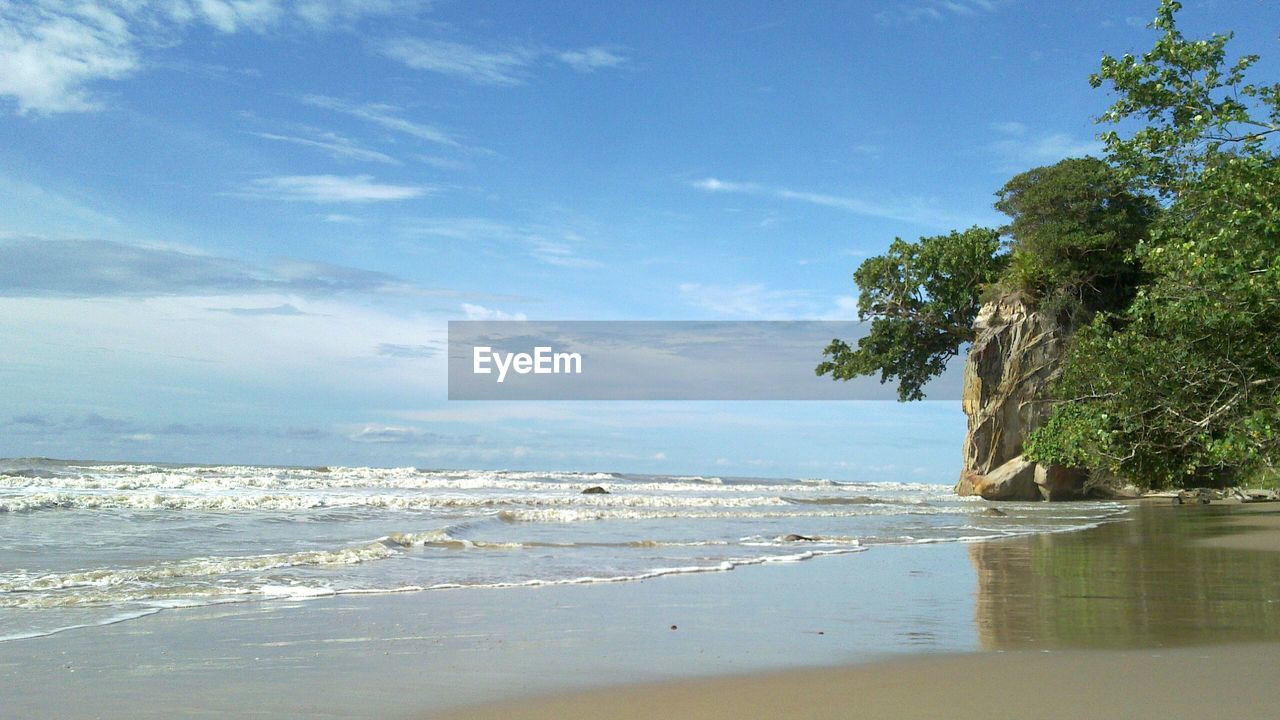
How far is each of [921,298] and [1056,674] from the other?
31.7 m

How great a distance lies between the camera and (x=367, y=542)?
14.4 metres

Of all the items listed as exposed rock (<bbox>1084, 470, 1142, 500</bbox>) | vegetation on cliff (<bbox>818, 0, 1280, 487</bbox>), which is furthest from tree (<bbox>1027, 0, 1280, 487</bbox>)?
exposed rock (<bbox>1084, 470, 1142, 500</bbox>)

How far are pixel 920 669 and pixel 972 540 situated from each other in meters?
11.5

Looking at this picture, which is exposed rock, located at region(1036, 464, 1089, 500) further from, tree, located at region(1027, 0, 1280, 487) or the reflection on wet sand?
tree, located at region(1027, 0, 1280, 487)

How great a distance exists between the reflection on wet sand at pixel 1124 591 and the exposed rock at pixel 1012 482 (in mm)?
14875

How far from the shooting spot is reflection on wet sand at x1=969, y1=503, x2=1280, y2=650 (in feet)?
21.7


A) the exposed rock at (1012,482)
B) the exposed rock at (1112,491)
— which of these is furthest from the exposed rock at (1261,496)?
the exposed rock at (1012,482)

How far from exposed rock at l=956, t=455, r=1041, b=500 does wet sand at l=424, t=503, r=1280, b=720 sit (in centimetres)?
2238

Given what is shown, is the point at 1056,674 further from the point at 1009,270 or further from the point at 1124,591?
the point at 1009,270

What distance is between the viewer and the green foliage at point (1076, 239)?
29172 millimetres

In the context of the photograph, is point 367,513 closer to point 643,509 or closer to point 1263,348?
point 643,509

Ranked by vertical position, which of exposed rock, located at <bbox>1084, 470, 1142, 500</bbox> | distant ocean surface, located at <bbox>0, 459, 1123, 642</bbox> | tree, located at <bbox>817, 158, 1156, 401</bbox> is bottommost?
exposed rock, located at <bbox>1084, 470, 1142, 500</bbox>

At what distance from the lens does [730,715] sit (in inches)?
180

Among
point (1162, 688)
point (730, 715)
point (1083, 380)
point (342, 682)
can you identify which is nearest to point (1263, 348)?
point (1083, 380)
